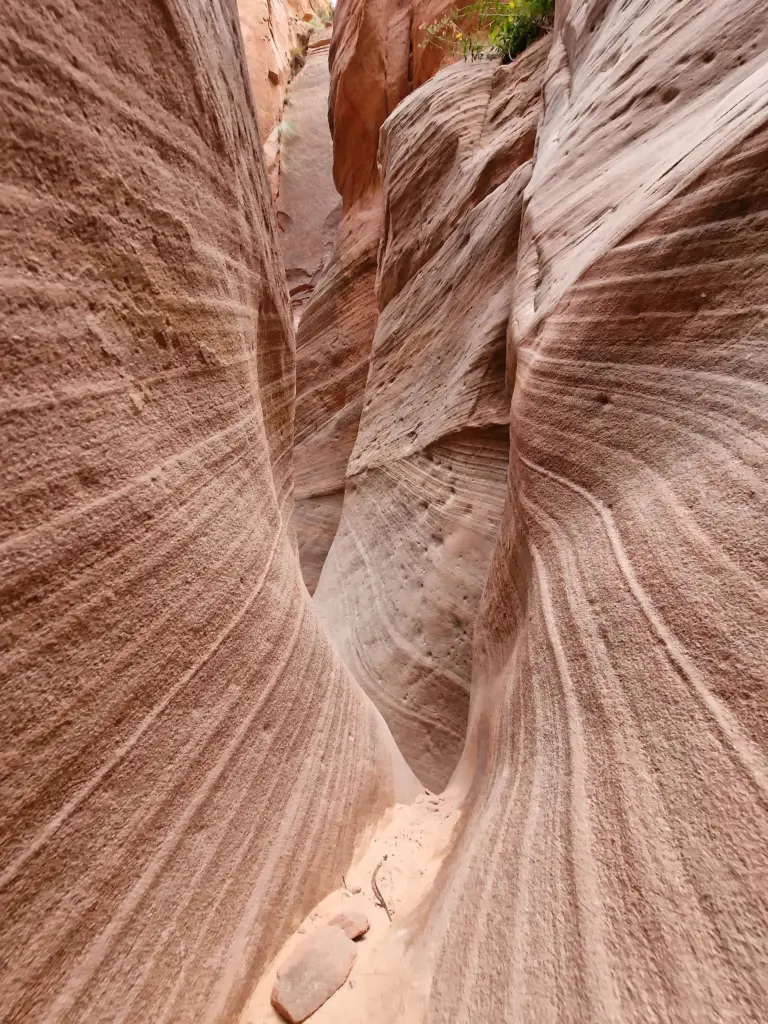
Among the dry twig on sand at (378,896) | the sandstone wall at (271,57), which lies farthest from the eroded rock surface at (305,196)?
the dry twig on sand at (378,896)

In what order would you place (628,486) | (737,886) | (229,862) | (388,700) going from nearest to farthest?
(737,886) → (229,862) → (628,486) → (388,700)

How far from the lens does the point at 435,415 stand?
2.87 metres

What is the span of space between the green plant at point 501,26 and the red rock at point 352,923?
5.00m

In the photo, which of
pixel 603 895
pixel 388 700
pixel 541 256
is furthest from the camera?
pixel 388 700

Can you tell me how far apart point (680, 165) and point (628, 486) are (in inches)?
32.9

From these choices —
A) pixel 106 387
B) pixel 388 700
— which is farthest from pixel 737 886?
pixel 388 700

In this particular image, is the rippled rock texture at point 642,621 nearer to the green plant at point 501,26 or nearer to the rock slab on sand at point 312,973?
the rock slab on sand at point 312,973

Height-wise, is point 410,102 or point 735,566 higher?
point 410,102

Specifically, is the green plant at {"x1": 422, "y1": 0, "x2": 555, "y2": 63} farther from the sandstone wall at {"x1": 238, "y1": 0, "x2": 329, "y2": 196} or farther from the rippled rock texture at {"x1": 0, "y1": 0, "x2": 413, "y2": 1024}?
the sandstone wall at {"x1": 238, "y1": 0, "x2": 329, "y2": 196}

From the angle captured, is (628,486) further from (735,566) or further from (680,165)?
(680,165)

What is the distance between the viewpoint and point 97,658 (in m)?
0.84

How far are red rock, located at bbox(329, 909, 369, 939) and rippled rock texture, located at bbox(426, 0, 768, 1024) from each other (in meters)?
0.19

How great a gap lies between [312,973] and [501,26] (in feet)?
17.3

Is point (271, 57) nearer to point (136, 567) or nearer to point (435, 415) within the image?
point (435, 415)
